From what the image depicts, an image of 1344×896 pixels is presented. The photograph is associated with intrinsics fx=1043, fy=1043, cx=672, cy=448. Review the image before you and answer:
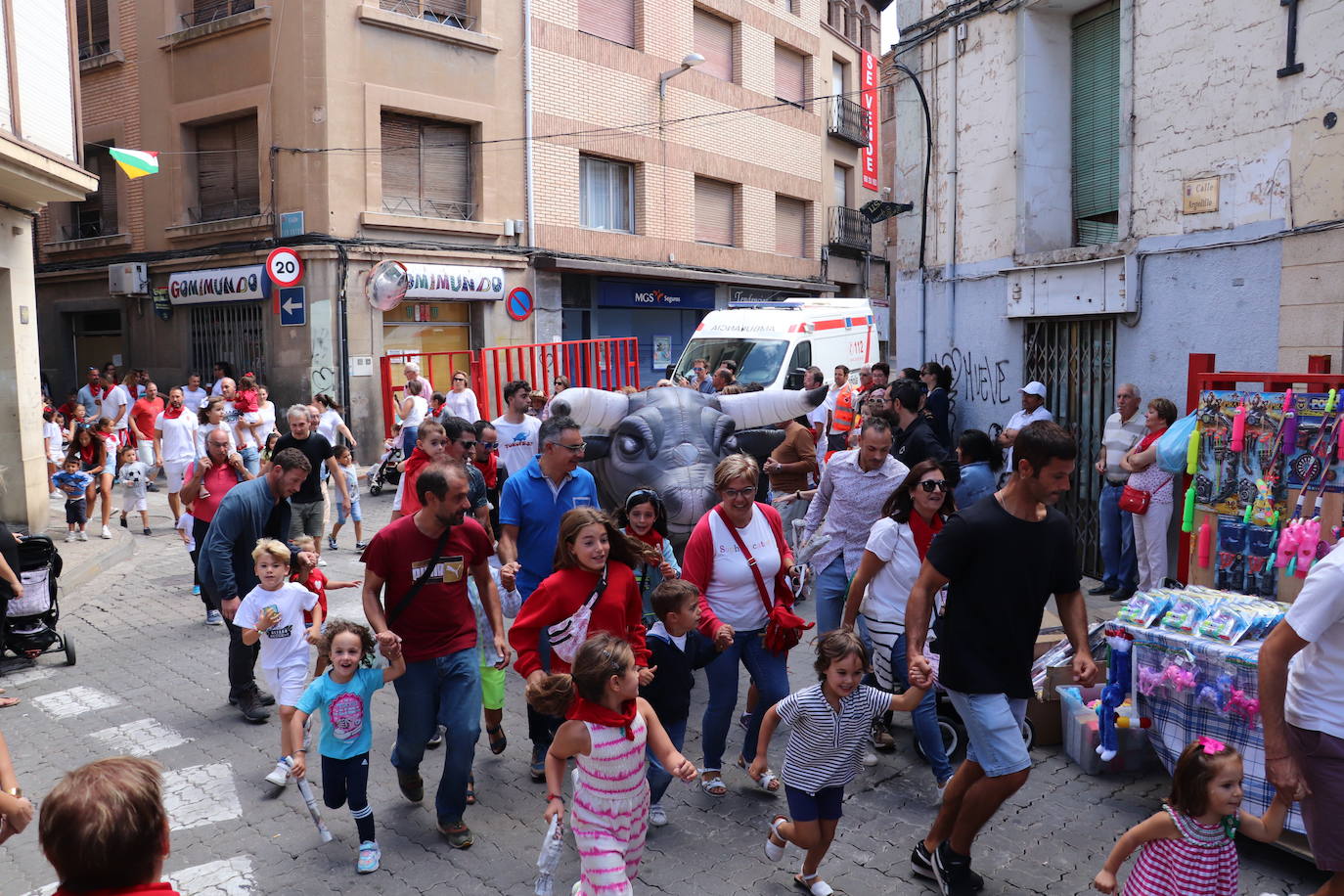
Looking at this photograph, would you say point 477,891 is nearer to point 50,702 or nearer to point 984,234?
point 50,702

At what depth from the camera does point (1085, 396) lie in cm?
997

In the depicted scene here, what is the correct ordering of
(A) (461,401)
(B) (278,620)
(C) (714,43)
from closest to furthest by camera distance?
(B) (278,620) → (A) (461,401) → (C) (714,43)

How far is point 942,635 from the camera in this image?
4.20 meters

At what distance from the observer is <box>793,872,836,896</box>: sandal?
13.8ft

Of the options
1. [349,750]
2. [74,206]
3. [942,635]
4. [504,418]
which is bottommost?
[349,750]

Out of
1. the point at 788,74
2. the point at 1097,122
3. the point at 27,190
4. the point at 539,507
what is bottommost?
the point at 539,507

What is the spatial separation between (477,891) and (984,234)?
8.87 metres

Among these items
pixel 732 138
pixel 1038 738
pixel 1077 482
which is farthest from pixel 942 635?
pixel 732 138

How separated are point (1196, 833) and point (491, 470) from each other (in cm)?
600

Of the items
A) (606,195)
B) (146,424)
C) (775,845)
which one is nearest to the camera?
(775,845)

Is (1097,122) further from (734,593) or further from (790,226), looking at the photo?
(790,226)

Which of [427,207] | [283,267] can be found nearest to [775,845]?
[283,267]

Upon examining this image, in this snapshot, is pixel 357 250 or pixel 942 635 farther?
pixel 357 250

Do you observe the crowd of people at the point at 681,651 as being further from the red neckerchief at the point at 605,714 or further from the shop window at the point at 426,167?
the shop window at the point at 426,167
